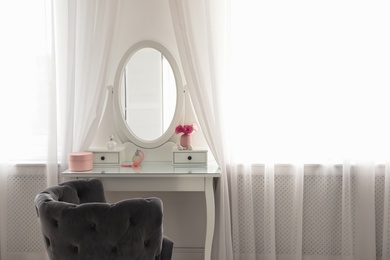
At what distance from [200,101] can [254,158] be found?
563 mm

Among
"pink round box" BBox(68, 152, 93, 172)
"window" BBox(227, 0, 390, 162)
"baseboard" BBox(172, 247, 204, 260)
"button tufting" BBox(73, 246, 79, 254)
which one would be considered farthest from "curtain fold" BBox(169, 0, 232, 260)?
"button tufting" BBox(73, 246, 79, 254)

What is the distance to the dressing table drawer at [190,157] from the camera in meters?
2.95

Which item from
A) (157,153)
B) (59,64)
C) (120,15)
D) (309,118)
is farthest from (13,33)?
(309,118)

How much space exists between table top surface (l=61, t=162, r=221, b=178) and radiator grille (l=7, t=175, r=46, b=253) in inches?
17.5

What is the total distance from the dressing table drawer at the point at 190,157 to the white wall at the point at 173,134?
212 mm

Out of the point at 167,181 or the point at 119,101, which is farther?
the point at 119,101

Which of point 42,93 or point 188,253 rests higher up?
point 42,93

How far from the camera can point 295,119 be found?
2.96m

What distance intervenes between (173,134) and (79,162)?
0.70 metres

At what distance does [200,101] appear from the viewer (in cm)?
294

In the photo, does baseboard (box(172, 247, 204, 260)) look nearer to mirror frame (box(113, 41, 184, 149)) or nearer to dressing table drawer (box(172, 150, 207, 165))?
dressing table drawer (box(172, 150, 207, 165))

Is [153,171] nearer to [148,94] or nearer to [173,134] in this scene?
[173,134]

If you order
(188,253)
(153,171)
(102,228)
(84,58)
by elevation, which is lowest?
(188,253)

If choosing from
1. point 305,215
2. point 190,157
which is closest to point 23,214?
point 190,157
